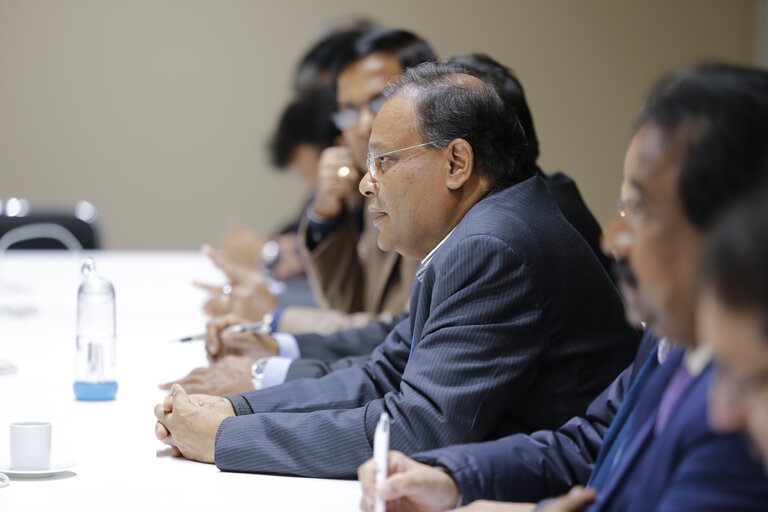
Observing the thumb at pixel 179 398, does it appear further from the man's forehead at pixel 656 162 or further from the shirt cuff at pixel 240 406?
the man's forehead at pixel 656 162

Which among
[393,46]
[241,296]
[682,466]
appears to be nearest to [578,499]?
[682,466]

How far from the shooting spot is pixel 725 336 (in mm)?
840

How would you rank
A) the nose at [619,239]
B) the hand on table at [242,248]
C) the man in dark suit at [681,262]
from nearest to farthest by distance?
the man in dark suit at [681,262] < the nose at [619,239] < the hand on table at [242,248]

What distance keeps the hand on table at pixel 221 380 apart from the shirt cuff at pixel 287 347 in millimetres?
296

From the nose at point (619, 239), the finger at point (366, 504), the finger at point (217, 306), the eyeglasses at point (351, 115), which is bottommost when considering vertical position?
the finger at point (217, 306)

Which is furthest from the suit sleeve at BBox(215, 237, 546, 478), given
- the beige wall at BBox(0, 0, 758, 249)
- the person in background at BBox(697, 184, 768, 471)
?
the beige wall at BBox(0, 0, 758, 249)

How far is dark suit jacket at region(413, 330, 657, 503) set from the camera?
1.40m

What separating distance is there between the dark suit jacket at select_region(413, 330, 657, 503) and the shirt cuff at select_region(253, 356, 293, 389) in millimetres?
802

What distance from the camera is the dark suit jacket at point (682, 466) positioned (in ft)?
3.11

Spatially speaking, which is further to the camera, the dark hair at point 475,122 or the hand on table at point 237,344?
the hand on table at point 237,344

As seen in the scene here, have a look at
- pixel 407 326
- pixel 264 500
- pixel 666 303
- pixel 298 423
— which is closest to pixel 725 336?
pixel 666 303

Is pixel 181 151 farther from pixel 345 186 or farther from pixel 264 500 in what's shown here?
pixel 264 500

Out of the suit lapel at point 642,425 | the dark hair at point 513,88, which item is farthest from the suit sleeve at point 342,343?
the suit lapel at point 642,425

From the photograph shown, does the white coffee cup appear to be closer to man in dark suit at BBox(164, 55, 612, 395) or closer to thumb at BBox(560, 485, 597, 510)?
man in dark suit at BBox(164, 55, 612, 395)
